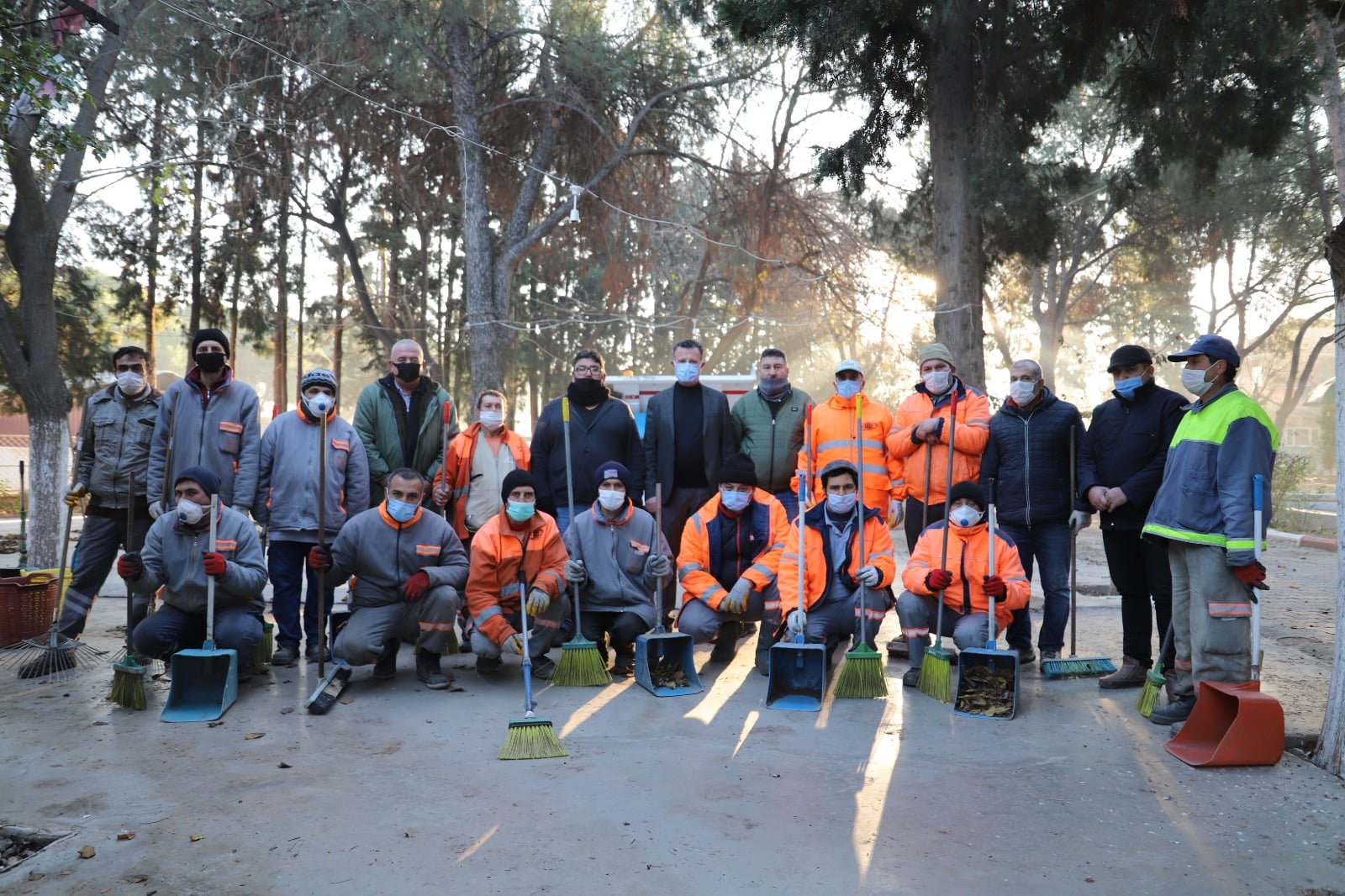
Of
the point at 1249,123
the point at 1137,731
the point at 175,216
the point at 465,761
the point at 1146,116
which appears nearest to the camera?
the point at 465,761

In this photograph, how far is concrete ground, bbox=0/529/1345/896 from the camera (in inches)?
138

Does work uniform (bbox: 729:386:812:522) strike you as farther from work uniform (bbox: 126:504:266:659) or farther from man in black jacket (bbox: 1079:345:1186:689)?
work uniform (bbox: 126:504:266:659)

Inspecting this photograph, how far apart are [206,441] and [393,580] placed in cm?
156

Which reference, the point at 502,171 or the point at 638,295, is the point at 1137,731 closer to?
the point at 502,171

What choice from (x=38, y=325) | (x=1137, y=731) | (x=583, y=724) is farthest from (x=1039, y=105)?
(x=38, y=325)

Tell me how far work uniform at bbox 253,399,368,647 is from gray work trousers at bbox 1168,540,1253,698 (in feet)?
16.2

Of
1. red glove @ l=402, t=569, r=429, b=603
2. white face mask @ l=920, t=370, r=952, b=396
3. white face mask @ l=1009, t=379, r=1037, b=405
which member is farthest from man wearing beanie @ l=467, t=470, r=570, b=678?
white face mask @ l=1009, t=379, r=1037, b=405

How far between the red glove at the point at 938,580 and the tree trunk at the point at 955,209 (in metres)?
4.38

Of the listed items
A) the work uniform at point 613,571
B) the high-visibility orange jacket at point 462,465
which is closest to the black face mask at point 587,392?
the high-visibility orange jacket at point 462,465

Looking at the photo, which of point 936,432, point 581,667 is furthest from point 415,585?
point 936,432

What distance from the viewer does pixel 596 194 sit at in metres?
17.4

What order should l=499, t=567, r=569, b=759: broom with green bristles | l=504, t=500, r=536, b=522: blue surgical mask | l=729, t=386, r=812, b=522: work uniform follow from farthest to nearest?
l=729, t=386, r=812, b=522: work uniform → l=504, t=500, r=536, b=522: blue surgical mask → l=499, t=567, r=569, b=759: broom with green bristles

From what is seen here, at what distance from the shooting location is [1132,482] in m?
5.84

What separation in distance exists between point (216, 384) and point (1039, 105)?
8.28 meters
